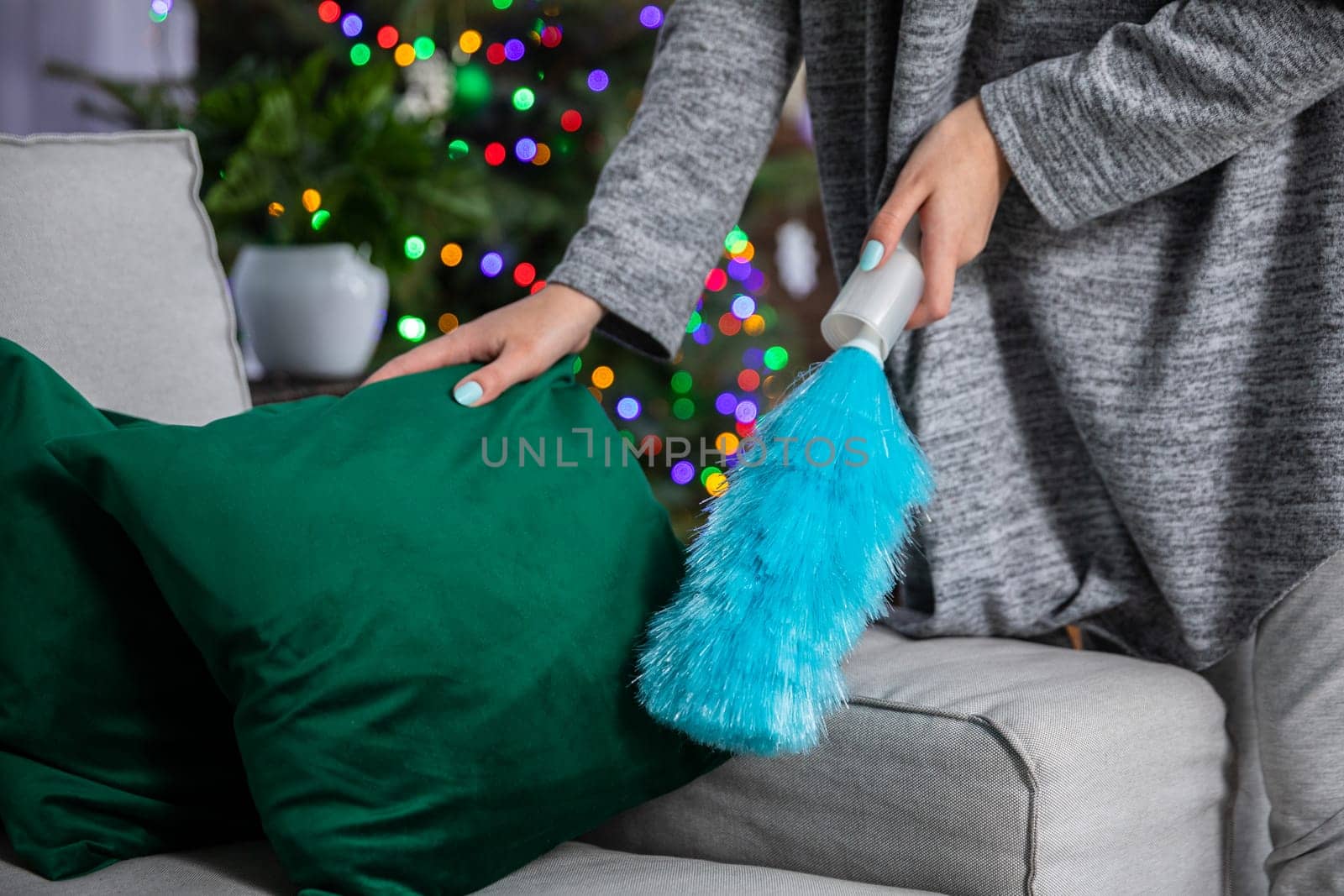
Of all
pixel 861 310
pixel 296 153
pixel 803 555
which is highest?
pixel 296 153

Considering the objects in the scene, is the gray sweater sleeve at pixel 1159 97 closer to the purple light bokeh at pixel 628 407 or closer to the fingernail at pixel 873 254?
the fingernail at pixel 873 254

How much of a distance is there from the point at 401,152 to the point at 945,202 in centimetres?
116

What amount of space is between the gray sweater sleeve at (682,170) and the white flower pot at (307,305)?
0.84m

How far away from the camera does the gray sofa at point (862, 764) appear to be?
2.15 feet

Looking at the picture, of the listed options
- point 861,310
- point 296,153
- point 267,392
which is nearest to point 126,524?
point 861,310

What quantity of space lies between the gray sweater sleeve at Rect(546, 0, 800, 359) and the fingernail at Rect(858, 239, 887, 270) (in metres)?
0.22

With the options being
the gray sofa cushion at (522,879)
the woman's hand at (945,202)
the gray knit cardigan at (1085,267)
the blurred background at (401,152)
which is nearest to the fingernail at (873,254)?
the woman's hand at (945,202)

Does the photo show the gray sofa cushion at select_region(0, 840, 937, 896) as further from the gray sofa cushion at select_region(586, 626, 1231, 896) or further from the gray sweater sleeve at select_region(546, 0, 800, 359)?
the gray sweater sleeve at select_region(546, 0, 800, 359)

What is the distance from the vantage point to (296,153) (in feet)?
5.34

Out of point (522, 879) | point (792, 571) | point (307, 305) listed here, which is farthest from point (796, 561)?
point (307, 305)

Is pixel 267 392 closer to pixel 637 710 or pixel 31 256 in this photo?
pixel 31 256

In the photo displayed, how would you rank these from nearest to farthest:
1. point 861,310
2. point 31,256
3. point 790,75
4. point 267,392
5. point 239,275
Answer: point 861,310 < point 31,256 < point 790,75 < point 267,392 < point 239,275

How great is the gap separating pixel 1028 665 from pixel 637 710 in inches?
11.7

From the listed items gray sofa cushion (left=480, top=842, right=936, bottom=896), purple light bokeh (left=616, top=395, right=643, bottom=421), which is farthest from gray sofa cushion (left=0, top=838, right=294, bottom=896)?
purple light bokeh (left=616, top=395, right=643, bottom=421)
